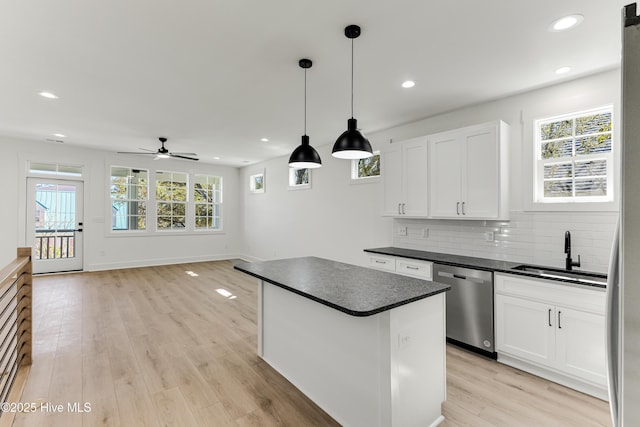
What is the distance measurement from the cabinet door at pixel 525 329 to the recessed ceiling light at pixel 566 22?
219 centimetres

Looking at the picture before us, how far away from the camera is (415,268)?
11.6 ft

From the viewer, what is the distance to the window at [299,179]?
649cm

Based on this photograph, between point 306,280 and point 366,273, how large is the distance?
553 mm

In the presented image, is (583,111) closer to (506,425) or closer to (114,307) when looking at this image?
(506,425)

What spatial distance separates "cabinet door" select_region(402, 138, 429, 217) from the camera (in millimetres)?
3840

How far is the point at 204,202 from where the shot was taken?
28.5 ft

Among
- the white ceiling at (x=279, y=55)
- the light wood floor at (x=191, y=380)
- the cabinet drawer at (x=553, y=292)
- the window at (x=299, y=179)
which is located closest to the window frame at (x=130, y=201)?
the white ceiling at (x=279, y=55)

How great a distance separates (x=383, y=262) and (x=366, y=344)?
7.18 ft

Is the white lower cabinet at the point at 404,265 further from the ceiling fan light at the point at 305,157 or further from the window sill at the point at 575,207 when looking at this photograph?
the ceiling fan light at the point at 305,157

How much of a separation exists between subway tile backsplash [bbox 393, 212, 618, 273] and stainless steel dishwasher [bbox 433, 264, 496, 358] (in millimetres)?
712

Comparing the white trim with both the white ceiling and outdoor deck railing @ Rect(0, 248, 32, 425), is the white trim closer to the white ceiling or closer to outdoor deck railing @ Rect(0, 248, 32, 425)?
the white ceiling

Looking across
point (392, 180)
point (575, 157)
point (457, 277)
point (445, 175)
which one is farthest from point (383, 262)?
point (575, 157)

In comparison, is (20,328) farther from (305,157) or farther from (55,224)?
(55,224)

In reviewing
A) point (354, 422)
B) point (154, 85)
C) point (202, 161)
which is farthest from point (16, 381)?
point (202, 161)
